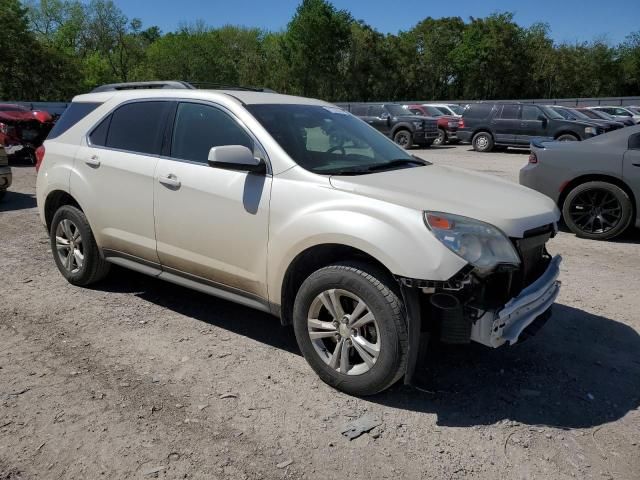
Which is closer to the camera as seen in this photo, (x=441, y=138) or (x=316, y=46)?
(x=441, y=138)

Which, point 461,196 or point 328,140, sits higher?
point 328,140

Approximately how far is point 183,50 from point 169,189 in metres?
71.0

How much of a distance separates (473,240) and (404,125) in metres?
19.2

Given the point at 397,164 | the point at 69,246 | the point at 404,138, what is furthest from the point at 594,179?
the point at 404,138

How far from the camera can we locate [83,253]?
16.1 feet

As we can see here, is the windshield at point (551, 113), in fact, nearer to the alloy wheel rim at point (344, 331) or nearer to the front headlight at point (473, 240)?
the front headlight at point (473, 240)

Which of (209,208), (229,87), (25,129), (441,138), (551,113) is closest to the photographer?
(209,208)

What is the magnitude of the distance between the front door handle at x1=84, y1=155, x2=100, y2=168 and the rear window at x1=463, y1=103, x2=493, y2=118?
701 inches

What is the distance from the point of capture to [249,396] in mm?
3355

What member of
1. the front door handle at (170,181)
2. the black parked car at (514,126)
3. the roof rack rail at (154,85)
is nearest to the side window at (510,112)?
the black parked car at (514,126)

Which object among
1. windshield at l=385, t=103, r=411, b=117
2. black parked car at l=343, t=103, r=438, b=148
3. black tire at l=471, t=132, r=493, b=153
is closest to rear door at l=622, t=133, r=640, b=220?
black tire at l=471, t=132, r=493, b=153

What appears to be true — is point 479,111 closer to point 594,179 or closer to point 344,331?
point 594,179

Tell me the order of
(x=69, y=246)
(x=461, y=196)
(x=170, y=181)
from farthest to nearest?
(x=69, y=246)
(x=170, y=181)
(x=461, y=196)

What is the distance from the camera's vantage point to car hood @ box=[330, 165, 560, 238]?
3.16 metres
